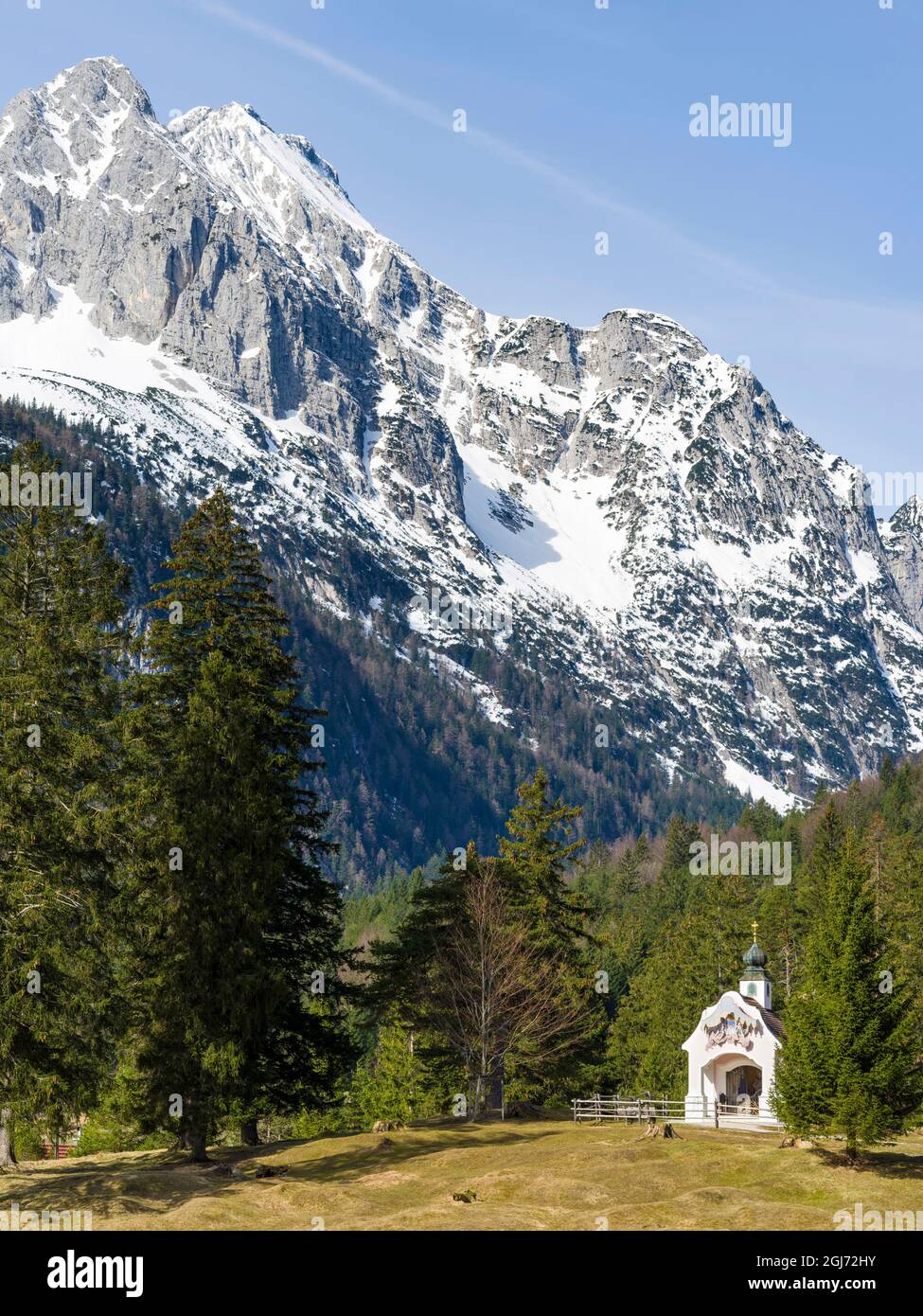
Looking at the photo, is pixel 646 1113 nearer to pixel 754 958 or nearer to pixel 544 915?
pixel 544 915

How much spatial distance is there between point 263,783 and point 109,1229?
16.8 m

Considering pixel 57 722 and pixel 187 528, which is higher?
pixel 187 528

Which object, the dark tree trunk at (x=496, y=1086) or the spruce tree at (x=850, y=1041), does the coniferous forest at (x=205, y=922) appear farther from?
the dark tree trunk at (x=496, y=1086)

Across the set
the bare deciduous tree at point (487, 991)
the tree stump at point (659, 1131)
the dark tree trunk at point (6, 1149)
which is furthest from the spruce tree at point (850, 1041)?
the dark tree trunk at point (6, 1149)

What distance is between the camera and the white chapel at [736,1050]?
2633 inches

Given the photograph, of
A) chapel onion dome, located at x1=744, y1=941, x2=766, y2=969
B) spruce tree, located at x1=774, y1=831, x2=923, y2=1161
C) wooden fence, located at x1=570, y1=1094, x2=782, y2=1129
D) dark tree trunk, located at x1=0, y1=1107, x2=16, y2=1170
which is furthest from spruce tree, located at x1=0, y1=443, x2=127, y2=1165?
chapel onion dome, located at x1=744, y1=941, x2=766, y2=969

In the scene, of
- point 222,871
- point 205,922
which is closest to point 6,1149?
point 205,922

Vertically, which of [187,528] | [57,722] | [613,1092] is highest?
[187,528]

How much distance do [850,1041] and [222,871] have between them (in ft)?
70.2

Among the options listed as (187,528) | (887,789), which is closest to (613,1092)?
(187,528)

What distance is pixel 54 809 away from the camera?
44281 mm
